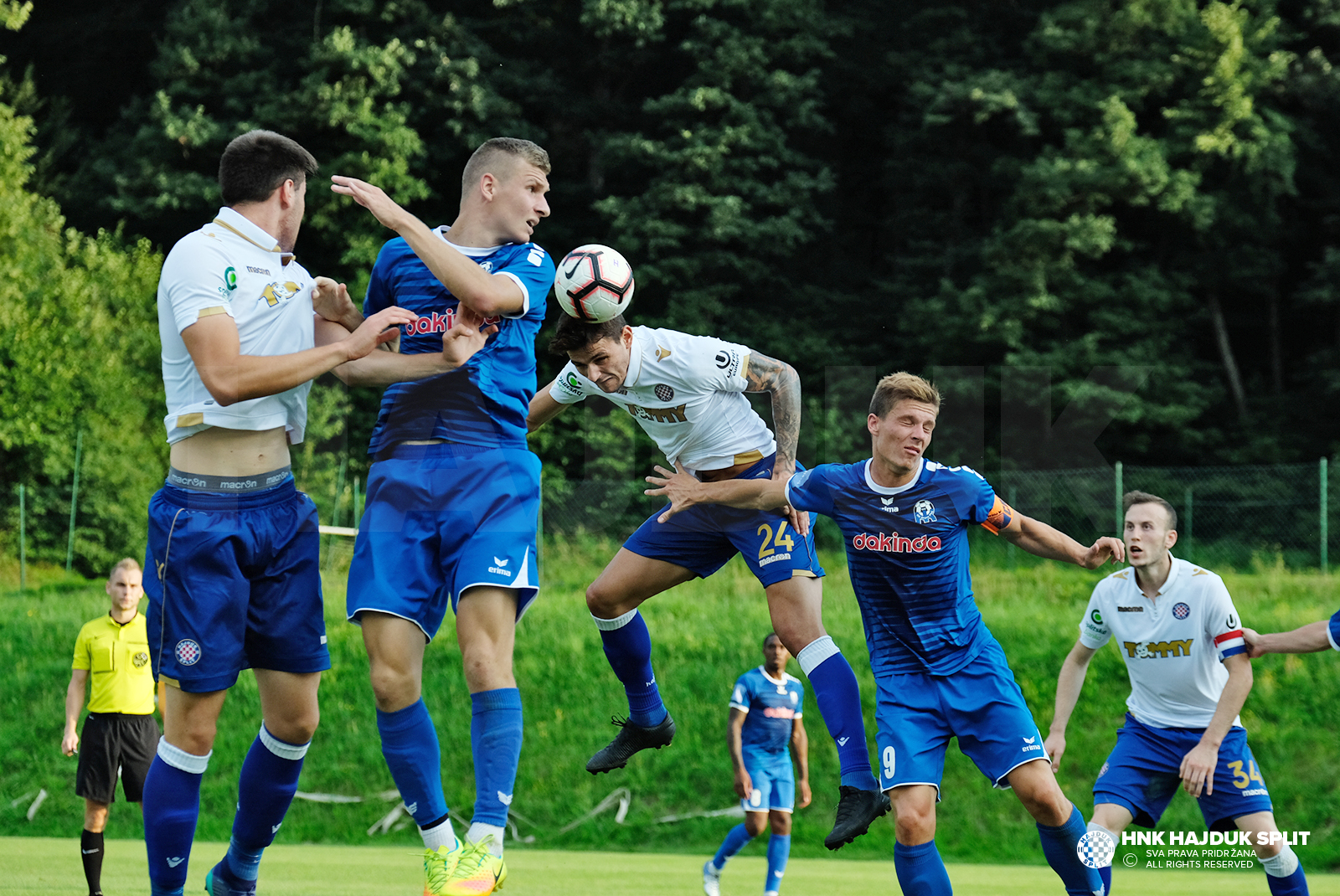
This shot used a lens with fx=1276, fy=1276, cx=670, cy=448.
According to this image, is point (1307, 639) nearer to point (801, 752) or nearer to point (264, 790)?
point (264, 790)

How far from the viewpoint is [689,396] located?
6.40 meters

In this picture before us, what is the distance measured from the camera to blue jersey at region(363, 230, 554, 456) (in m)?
5.35

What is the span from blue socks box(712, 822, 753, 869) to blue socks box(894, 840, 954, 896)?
4.77 m

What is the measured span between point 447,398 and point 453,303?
41 centimetres

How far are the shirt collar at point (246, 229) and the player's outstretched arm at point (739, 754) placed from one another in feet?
24.4

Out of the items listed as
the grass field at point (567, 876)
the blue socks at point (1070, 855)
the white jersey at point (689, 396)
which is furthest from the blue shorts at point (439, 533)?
the grass field at point (567, 876)

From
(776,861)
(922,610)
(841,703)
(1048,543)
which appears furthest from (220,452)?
(776,861)

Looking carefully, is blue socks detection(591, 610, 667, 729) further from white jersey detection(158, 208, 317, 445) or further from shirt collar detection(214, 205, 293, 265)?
shirt collar detection(214, 205, 293, 265)

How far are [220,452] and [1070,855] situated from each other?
4602 mm

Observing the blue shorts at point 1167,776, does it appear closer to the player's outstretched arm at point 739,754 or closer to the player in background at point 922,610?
the player in background at point 922,610

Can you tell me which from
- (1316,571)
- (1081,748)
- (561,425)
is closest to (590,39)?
(561,425)

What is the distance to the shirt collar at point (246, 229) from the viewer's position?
5.33m

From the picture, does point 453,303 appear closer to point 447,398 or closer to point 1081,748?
point 447,398

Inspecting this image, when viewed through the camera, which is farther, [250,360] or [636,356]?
[636,356]
